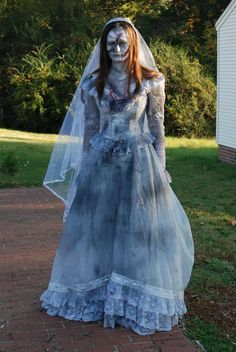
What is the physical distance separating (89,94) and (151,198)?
833 millimetres

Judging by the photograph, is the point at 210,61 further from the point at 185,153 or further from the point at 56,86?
the point at 185,153

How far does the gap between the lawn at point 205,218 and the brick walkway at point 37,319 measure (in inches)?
14.8

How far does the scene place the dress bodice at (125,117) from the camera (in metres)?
3.81

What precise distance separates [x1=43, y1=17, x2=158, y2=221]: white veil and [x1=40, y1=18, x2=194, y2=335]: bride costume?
3.7 inches

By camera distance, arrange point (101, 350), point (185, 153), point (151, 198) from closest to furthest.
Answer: point (101, 350), point (151, 198), point (185, 153)

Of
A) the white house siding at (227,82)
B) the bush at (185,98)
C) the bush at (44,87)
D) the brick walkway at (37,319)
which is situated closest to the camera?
the brick walkway at (37,319)

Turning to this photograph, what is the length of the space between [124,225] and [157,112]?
812mm

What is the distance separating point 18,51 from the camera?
24594mm

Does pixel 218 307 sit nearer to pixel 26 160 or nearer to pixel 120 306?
pixel 120 306

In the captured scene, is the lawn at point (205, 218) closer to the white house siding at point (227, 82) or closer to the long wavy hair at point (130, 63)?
the white house siding at point (227, 82)

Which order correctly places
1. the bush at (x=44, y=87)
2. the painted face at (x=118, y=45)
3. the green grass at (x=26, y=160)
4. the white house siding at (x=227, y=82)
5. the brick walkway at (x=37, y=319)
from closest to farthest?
the brick walkway at (x=37, y=319) < the painted face at (x=118, y=45) < the green grass at (x=26, y=160) < the white house siding at (x=227, y=82) < the bush at (x=44, y=87)

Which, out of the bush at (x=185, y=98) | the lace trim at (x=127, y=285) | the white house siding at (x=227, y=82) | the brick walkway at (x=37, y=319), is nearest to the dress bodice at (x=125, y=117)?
the lace trim at (x=127, y=285)

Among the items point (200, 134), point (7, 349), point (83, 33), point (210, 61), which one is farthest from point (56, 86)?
point (7, 349)

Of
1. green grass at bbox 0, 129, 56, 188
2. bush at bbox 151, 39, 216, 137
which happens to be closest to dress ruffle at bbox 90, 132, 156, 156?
green grass at bbox 0, 129, 56, 188
